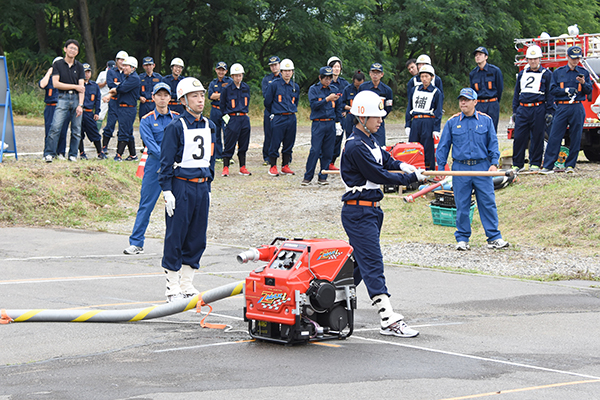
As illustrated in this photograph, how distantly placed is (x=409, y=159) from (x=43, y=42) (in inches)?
1032

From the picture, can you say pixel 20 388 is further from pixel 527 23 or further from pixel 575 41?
pixel 527 23

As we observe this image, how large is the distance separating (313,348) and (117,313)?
2043 mm

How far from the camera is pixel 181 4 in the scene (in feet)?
118

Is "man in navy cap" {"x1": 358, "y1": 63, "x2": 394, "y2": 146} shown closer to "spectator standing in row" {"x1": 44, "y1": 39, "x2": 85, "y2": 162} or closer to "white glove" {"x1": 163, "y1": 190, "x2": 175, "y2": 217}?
"spectator standing in row" {"x1": 44, "y1": 39, "x2": 85, "y2": 162}

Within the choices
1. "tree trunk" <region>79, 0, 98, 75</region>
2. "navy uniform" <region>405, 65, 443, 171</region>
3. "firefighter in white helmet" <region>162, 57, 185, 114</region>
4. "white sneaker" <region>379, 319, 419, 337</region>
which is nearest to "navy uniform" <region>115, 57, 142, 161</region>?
"firefighter in white helmet" <region>162, 57, 185, 114</region>

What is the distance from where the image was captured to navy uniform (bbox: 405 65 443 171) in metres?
16.5

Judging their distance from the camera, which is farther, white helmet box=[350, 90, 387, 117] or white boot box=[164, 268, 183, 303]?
white boot box=[164, 268, 183, 303]

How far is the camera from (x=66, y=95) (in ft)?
52.8

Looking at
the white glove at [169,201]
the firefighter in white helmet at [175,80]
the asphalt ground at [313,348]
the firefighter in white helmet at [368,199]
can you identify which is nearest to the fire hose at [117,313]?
the asphalt ground at [313,348]

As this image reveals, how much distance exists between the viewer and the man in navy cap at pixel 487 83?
16.5m

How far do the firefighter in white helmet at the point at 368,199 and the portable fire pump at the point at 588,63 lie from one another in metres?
11.8

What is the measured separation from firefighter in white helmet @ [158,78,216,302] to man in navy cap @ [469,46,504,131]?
9.64 m

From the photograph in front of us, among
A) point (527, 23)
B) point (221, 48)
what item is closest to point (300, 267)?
point (221, 48)

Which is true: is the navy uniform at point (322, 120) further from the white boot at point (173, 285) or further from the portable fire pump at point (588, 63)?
the white boot at point (173, 285)
